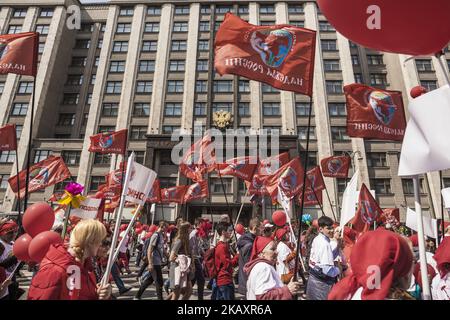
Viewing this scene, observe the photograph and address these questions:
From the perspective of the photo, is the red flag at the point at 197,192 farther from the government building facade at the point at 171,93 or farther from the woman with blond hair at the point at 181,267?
the government building facade at the point at 171,93

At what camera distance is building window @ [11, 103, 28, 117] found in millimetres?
36675

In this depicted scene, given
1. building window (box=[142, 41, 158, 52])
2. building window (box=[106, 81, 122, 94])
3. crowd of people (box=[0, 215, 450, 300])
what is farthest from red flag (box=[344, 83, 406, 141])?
building window (box=[142, 41, 158, 52])

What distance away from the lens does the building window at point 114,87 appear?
125ft

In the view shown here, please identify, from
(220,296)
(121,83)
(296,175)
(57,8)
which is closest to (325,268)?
(220,296)

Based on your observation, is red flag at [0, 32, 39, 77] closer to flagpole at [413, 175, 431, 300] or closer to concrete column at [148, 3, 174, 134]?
flagpole at [413, 175, 431, 300]

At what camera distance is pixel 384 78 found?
3944cm

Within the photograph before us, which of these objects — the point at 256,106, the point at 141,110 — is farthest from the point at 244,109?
the point at 141,110

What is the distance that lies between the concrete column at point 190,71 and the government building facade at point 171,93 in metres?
0.15

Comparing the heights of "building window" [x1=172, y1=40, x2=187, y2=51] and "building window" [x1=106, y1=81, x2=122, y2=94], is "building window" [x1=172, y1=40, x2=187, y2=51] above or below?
above

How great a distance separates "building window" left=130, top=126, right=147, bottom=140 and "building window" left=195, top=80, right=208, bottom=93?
8.29 meters

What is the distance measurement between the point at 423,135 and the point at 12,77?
156 feet

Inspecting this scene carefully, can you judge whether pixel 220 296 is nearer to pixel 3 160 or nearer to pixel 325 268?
pixel 325 268

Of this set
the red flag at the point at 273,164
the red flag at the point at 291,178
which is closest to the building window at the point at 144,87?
the red flag at the point at 273,164

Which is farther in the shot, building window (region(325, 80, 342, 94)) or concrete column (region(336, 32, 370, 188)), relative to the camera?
building window (region(325, 80, 342, 94))
